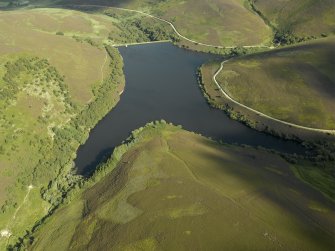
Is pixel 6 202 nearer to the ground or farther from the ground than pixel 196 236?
nearer to the ground

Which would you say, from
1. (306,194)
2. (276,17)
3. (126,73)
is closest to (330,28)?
(276,17)

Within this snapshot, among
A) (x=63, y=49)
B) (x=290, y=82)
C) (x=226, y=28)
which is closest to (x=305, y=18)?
(x=226, y=28)

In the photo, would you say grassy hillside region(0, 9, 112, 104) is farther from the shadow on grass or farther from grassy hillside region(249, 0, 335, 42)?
grassy hillside region(249, 0, 335, 42)

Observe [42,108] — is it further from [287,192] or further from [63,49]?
[287,192]

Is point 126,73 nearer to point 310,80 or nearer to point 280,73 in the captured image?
point 280,73

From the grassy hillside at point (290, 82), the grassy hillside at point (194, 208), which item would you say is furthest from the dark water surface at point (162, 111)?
the grassy hillside at point (290, 82)

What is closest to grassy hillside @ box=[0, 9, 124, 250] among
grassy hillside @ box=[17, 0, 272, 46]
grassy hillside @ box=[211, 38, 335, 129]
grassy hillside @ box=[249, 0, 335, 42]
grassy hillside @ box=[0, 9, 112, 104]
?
grassy hillside @ box=[0, 9, 112, 104]
